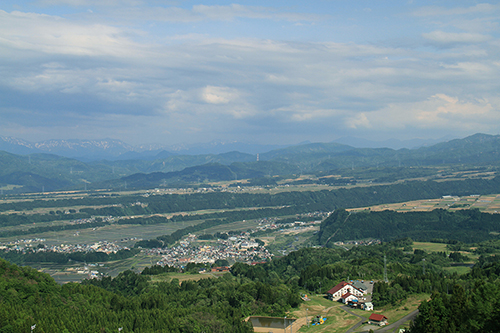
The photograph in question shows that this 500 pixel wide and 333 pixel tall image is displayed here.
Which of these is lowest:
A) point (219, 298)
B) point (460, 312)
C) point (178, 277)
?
point (178, 277)

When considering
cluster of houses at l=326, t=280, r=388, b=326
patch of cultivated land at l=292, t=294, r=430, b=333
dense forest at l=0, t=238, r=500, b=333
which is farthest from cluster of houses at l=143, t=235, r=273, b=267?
patch of cultivated land at l=292, t=294, r=430, b=333

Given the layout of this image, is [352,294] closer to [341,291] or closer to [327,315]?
[341,291]

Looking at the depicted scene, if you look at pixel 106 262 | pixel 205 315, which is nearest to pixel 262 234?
pixel 106 262

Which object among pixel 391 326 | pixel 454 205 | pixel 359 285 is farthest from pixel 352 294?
pixel 454 205

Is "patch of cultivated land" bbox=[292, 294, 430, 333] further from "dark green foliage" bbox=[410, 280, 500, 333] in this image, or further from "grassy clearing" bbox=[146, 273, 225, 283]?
"grassy clearing" bbox=[146, 273, 225, 283]

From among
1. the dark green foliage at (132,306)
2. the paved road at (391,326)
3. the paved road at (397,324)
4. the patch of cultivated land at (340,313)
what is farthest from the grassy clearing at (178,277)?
the paved road at (397,324)

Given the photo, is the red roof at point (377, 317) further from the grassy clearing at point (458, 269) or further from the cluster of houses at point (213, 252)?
the cluster of houses at point (213, 252)
